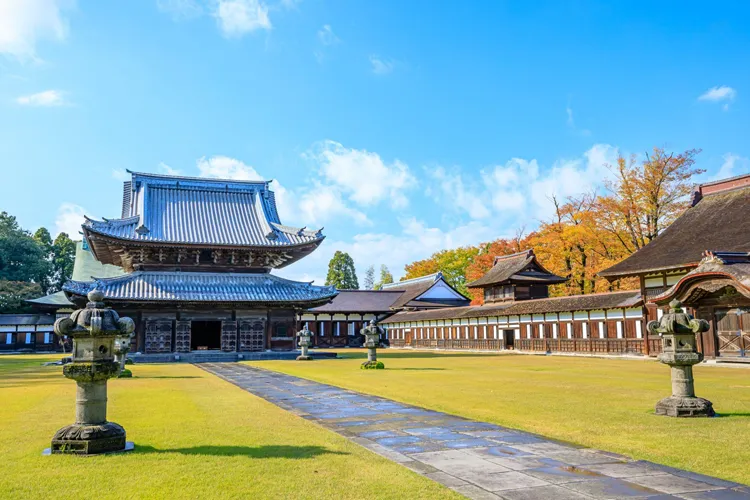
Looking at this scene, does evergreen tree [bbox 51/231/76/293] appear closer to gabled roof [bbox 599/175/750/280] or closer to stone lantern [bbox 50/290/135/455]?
gabled roof [bbox 599/175/750/280]

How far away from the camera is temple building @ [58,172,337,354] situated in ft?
110

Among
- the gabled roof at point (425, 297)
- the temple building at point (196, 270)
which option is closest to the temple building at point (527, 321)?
the gabled roof at point (425, 297)

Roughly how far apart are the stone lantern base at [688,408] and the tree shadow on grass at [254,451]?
585cm

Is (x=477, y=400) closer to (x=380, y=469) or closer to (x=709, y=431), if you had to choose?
(x=709, y=431)

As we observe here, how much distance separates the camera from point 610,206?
39.5 metres

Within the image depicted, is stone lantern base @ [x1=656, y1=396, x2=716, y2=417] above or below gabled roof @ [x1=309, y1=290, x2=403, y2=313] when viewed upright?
below

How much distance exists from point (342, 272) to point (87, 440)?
280ft

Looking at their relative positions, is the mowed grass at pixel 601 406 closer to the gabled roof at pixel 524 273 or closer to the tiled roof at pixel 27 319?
the gabled roof at pixel 524 273

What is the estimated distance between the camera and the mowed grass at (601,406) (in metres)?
6.90

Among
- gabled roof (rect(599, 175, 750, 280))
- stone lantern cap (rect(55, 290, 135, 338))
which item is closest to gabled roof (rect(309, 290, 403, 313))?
gabled roof (rect(599, 175, 750, 280))

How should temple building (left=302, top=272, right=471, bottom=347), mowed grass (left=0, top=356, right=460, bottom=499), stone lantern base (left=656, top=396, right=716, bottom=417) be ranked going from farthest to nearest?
temple building (left=302, top=272, right=471, bottom=347)
stone lantern base (left=656, top=396, right=716, bottom=417)
mowed grass (left=0, top=356, right=460, bottom=499)

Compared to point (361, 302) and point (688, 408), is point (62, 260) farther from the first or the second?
point (688, 408)

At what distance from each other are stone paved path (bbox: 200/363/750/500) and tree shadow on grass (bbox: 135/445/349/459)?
759 millimetres

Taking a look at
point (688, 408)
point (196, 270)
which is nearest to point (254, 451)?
point (688, 408)
